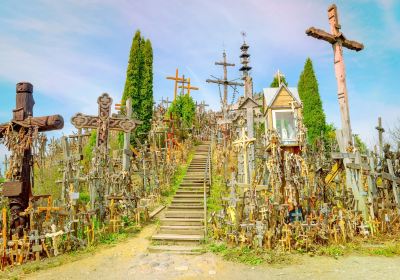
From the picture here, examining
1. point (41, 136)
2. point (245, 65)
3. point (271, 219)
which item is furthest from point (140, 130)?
point (271, 219)

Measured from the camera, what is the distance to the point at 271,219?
9.42 metres

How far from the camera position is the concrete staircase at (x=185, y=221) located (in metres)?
10.1

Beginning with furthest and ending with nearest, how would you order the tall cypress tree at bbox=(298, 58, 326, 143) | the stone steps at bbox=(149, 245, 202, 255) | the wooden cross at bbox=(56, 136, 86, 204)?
the tall cypress tree at bbox=(298, 58, 326, 143)
the wooden cross at bbox=(56, 136, 86, 204)
the stone steps at bbox=(149, 245, 202, 255)

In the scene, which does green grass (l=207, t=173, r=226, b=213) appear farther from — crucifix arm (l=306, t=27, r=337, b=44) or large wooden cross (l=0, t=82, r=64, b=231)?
crucifix arm (l=306, t=27, r=337, b=44)

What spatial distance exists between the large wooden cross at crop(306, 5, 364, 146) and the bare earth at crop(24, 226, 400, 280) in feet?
16.2

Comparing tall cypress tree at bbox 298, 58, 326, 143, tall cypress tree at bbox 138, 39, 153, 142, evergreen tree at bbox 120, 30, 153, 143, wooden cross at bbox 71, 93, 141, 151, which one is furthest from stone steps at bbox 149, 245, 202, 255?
tall cypress tree at bbox 298, 58, 326, 143

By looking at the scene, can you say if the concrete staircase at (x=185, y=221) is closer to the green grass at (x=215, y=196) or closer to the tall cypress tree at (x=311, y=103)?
the green grass at (x=215, y=196)

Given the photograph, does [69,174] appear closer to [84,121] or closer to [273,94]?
[84,121]

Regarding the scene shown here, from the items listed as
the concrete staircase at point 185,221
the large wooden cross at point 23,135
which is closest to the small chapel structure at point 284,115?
the concrete staircase at point 185,221

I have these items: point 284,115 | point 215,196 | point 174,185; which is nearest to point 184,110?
point 174,185

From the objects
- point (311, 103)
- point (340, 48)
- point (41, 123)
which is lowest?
point (41, 123)

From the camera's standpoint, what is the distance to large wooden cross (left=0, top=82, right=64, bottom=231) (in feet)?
29.9

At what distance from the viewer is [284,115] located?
43.1 feet

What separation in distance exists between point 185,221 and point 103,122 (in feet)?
16.2
